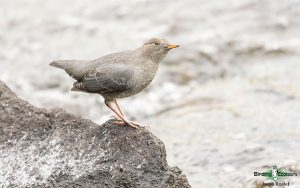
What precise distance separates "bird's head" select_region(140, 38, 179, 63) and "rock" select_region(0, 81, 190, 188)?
741 millimetres

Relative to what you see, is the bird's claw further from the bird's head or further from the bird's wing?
the bird's head

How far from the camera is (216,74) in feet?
33.7

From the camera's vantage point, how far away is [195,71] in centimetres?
1030

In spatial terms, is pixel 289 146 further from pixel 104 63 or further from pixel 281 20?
pixel 281 20

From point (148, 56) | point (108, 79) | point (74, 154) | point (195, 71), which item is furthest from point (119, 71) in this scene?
point (195, 71)

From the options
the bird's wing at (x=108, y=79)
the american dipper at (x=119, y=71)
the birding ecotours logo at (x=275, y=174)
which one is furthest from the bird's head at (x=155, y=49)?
the birding ecotours logo at (x=275, y=174)

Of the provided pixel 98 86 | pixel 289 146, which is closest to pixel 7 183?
pixel 98 86

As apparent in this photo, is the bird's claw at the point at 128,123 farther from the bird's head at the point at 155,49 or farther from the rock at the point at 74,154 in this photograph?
the bird's head at the point at 155,49

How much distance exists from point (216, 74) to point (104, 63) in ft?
17.7

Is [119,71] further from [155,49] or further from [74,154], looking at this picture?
[74,154]

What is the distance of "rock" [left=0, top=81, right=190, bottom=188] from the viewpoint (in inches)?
169

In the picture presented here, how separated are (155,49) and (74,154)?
1.24 metres

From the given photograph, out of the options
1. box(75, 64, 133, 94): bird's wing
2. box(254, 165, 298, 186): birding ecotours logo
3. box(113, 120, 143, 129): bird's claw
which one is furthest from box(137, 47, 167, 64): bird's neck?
box(254, 165, 298, 186): birding ecotours logo

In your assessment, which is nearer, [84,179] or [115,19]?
[84,179]
